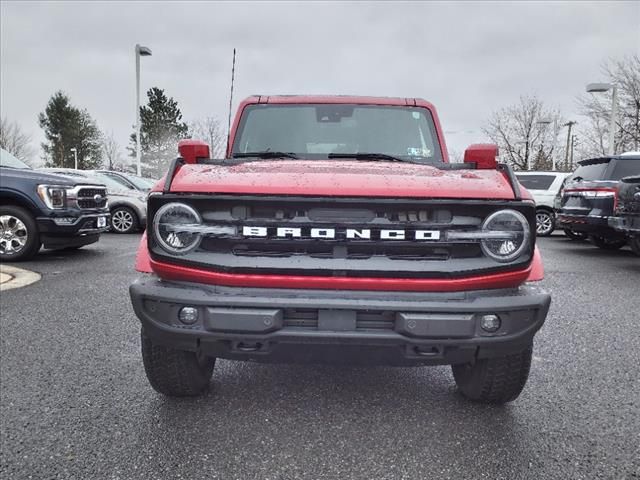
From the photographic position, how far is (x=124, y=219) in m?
12.1

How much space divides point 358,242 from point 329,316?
34cm

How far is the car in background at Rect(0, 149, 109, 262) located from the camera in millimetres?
7523

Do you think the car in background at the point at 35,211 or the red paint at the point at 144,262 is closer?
the red paint at the point at 144,262

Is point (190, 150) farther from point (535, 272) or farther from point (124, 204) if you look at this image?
point (124, 204)

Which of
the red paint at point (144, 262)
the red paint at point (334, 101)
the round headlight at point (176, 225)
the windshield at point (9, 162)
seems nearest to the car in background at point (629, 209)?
the red paint at point (334, 101)

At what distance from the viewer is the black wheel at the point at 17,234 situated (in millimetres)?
7521

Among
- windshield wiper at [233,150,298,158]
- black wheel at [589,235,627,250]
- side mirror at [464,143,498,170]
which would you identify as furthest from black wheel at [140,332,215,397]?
black wheel at [589,235,627,250]

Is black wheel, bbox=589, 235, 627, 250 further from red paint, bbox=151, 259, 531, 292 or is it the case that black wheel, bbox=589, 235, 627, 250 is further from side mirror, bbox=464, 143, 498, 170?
red paint, bbox=151, 259, 531, 292

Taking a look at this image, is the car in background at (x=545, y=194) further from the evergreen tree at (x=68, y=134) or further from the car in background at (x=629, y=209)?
the evergreen tree at (x=68, y=134)

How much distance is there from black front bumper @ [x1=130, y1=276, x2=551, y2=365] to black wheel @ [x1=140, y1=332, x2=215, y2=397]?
0.37 metres

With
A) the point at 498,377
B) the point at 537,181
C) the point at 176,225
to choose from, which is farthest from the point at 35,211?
the point at 537,181

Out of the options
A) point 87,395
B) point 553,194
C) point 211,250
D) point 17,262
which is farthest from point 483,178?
point 553,194

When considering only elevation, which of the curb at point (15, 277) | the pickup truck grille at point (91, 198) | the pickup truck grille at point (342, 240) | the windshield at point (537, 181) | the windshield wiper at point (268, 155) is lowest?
the curb at point (15, 277)

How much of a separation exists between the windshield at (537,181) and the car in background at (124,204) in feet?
31.3
